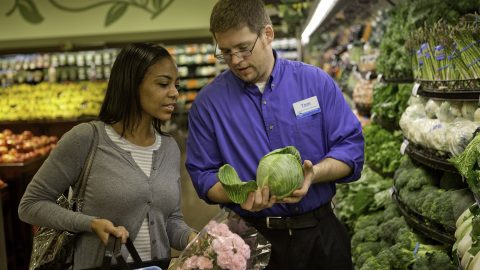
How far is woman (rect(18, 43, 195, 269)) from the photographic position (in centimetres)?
244

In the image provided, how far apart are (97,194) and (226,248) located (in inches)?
32.7

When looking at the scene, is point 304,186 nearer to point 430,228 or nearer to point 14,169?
point 430,228

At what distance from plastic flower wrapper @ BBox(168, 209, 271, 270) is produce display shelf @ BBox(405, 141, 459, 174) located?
61.2 inches

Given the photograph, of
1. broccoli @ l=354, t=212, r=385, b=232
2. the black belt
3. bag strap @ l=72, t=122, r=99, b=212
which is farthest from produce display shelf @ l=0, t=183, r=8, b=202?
the black belt

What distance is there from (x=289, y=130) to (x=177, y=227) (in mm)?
670

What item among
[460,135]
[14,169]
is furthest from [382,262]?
[14,169]

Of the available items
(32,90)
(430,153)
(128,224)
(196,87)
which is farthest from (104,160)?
(196,87)

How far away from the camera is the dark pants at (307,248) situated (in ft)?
8.50

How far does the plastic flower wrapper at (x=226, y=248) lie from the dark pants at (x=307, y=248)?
0.57 meters

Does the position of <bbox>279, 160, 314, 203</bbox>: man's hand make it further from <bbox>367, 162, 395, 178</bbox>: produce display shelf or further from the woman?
<bbox>367, 162, 395, 178</bbox>: produce display shelf

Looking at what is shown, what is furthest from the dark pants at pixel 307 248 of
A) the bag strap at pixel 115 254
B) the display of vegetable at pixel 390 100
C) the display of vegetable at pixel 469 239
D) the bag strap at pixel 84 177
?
the display of vegetable at pixel 390 100

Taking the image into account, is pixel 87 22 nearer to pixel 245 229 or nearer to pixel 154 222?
pixel 154 222

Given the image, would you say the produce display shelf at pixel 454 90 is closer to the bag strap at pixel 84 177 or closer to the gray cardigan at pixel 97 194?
the gray cardigan at pixel 97 194

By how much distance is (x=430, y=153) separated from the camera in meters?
3.53
